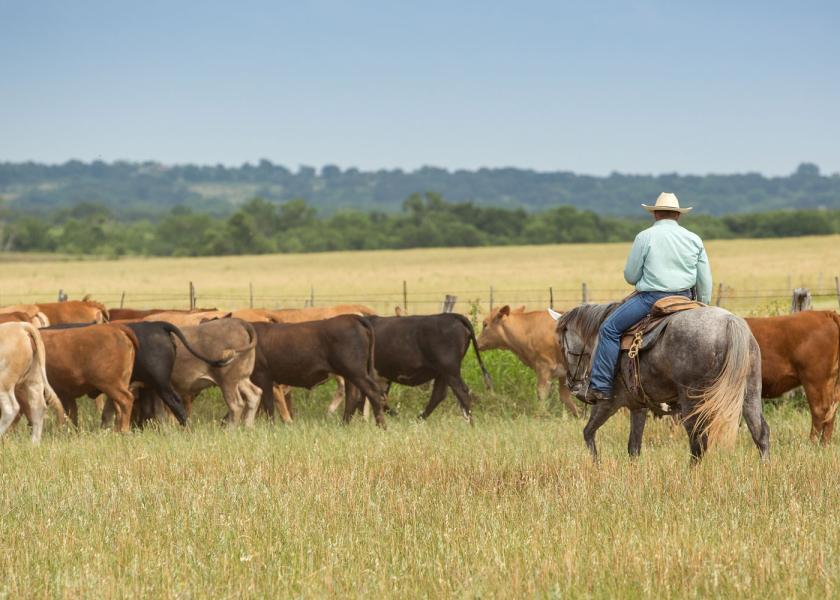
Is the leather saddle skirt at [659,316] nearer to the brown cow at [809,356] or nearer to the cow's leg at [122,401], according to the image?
the brown cow at [809,356]

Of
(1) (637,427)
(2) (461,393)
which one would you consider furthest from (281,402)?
(1) (637,427)

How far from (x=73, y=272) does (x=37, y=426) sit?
6456cm

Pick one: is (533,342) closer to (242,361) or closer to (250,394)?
(250,394)

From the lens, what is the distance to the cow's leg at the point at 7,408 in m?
12.2

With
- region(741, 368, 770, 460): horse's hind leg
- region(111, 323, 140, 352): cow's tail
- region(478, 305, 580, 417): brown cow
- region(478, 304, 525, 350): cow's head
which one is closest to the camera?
region(741, 368, 770, 460): horse's hind leg

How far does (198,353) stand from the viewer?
14.1 meters

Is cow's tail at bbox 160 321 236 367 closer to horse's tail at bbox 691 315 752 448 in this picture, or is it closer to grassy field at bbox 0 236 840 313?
horse's tail at bbox 691 315 752 448

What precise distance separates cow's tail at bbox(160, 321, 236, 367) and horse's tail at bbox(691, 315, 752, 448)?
6902 millimetres

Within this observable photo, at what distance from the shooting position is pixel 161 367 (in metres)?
13.7

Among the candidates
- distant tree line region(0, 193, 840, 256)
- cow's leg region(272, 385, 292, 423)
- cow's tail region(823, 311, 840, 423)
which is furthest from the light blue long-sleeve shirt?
distant tree line region(0, 193, 840, 256)

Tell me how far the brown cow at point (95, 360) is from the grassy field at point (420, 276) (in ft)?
67.7

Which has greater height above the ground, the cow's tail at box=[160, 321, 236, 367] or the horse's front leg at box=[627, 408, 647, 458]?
the cow's tail at box=[160, 321, 236, 367]

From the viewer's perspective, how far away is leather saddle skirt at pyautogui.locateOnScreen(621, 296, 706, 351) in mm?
9125

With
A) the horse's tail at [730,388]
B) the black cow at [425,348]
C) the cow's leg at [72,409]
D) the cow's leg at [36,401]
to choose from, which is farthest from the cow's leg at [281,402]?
the horse's tail at [730,388]
